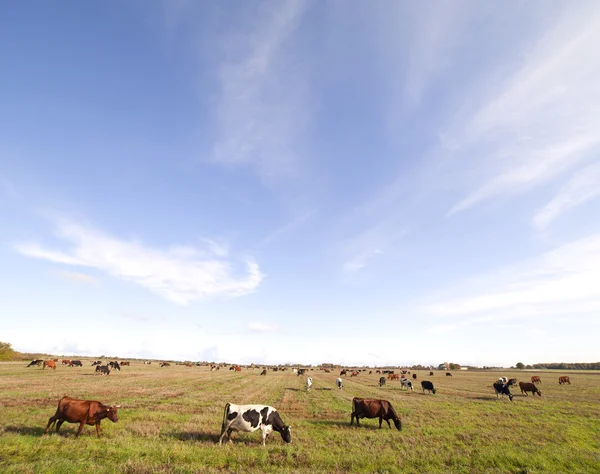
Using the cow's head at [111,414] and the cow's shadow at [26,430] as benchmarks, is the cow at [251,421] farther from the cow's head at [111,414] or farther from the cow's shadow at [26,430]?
the cow's shadow at [26,430]

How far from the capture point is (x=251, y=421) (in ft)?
45.9

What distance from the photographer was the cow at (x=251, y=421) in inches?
541

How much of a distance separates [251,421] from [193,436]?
290 centimetres

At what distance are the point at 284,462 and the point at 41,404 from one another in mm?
19469

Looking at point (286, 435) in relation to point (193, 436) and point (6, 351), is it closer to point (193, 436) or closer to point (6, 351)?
point (193, 436)

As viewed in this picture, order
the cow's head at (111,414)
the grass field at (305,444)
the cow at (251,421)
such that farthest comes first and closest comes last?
the cow's head at (111,414) < the cow at (251,421) < the grass field at (305,444)

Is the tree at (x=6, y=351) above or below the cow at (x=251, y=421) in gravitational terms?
above

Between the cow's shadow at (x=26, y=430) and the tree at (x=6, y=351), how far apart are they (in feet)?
318

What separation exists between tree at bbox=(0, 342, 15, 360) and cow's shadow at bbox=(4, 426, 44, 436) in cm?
9698

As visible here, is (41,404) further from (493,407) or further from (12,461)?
(493,407)

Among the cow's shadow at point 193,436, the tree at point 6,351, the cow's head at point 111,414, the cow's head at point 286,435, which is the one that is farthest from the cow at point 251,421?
the tree at point 6,351

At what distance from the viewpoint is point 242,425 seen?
45.2 ft

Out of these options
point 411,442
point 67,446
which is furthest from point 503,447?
point 67,446

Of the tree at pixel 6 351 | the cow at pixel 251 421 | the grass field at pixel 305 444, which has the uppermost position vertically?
the tree at pixel 6 351
